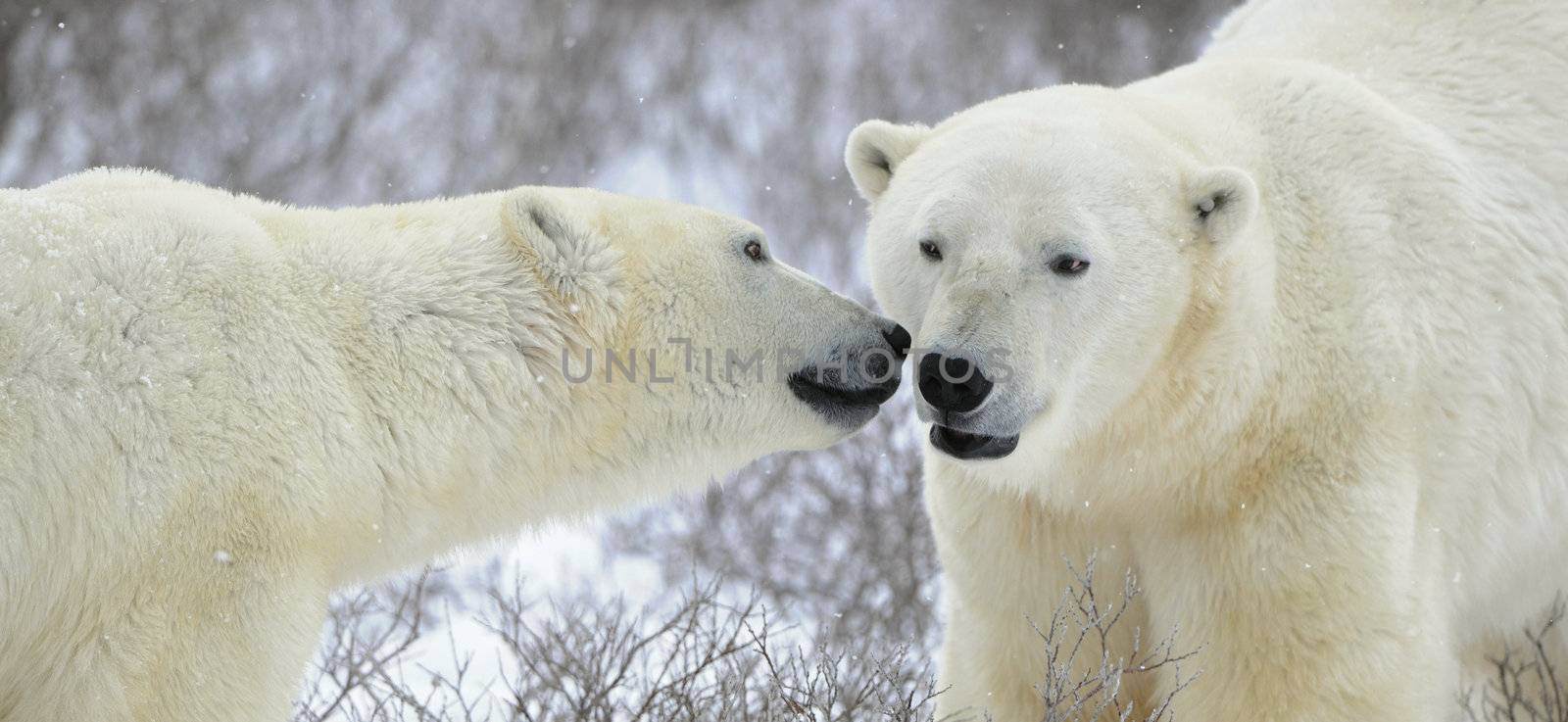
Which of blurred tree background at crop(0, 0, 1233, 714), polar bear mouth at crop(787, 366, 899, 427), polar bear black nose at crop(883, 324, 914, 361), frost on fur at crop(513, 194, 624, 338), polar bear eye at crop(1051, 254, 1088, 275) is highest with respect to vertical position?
blurred tree background at crop(0, 0, 1233, 714)

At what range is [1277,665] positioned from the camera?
7.89 ft

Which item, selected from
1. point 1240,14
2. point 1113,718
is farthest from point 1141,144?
point 1240,14

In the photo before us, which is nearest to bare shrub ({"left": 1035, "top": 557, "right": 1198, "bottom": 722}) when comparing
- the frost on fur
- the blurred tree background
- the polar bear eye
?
the polar bear eye

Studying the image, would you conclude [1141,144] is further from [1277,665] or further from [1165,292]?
[1277,665]

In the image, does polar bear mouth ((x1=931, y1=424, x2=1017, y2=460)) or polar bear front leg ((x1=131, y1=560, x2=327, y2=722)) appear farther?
polar bear mouth ((x1=931, y1=424, x2=1017, y2=460))

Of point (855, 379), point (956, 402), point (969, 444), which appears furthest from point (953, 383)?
point (855, 379)

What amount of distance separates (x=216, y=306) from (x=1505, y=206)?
2.00m

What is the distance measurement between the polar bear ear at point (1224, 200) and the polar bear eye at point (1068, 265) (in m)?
0.20

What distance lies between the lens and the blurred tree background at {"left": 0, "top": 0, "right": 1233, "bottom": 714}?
300 inches

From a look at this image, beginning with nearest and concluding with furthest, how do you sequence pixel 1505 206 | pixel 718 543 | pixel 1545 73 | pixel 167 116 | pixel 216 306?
pixel 216 306 < pixel 1505 206 < pixel 1545 73 < pixel 718 543 < pixel 167 116

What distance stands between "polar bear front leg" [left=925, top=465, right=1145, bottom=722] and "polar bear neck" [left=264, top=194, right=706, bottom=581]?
20.7 inches

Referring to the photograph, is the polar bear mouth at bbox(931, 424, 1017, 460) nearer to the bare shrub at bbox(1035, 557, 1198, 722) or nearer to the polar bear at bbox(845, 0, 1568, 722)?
the polar bear at bbox(845, 0, 1568, 722)

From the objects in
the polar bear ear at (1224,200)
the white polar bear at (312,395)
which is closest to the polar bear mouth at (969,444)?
the white polar bear at (312,395)

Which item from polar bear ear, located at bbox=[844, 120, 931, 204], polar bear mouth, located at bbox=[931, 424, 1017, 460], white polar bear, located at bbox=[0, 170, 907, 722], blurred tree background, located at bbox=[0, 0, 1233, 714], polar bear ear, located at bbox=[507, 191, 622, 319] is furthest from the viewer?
blurred tree background, located at bbox=[0, 0, 1233, 714]
